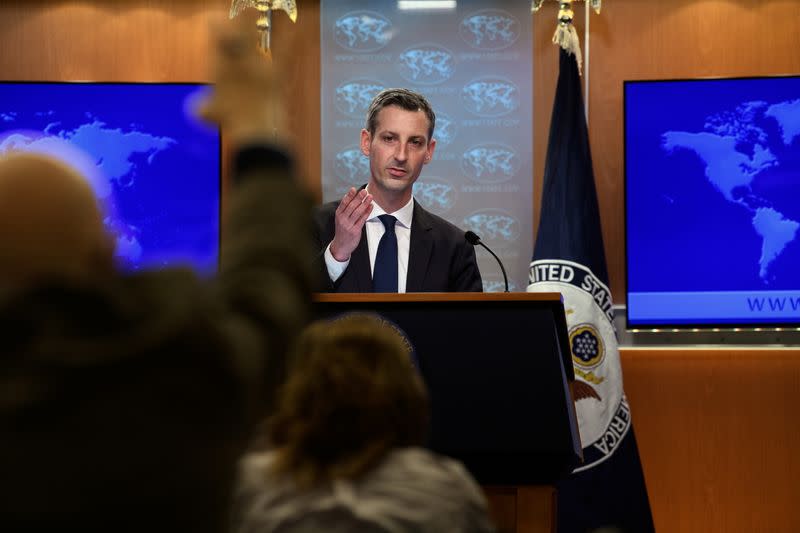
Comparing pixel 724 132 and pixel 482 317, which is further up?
pixel 724 132

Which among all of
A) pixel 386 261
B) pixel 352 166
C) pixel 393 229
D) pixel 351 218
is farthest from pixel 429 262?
pixel 352 166

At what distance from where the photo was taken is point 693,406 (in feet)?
19.6

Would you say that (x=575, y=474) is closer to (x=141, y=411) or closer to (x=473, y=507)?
(x=473, y=507)

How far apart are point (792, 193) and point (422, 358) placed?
3335 millimetres

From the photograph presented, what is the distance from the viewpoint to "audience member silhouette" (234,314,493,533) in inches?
64.2

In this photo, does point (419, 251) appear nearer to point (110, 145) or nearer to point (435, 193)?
point (435, 193)

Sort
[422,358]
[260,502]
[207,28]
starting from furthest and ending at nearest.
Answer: [207,28], [422,358], [260,502]

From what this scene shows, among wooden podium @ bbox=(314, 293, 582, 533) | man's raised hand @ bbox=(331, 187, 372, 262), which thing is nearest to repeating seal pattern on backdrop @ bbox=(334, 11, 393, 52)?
man's raised hand @ bbox=(331, 187, 372, 262)

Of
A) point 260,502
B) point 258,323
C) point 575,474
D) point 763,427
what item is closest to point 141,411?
point 258,323

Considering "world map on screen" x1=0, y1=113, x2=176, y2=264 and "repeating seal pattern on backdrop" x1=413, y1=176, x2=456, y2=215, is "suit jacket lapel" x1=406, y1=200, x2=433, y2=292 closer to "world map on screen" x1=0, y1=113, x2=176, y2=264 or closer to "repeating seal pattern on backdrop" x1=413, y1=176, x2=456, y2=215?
"repeating seal pattern on backdrop" x1=413, y1=176, x2=456, y2=215

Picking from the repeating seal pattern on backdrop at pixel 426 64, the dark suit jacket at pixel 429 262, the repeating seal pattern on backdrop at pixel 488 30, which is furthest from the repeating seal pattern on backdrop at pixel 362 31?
the dark suit jacket at pixel 429 262

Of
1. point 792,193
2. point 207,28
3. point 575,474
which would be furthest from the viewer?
point 207,28

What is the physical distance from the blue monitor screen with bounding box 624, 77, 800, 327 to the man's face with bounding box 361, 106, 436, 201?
1287mm

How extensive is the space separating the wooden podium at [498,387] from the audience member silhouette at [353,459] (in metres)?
1.28
